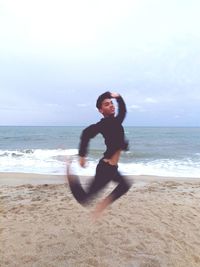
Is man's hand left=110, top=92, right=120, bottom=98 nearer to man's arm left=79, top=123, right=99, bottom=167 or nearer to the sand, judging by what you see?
man's arm left=79, top=123, right=99, bottom=167

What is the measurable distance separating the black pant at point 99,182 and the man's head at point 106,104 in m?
0.67

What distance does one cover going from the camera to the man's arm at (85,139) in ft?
14.1

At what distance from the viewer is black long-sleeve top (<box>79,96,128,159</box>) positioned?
439 centimetres

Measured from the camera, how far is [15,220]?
7.21 meters

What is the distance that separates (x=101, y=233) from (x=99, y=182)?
2287 millimetres

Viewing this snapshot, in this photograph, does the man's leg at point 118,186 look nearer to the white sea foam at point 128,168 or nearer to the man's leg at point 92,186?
the man's leg at point 92,186

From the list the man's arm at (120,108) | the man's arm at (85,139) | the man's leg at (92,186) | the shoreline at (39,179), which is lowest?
the shoreline at (39,179)

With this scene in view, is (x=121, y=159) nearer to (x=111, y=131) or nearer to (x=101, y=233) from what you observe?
(x=101, y=233)

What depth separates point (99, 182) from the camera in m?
4.50

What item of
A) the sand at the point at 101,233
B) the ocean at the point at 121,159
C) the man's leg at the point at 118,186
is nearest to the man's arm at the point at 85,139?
the ocean at the point at 121,159

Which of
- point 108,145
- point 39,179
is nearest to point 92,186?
point 108,145

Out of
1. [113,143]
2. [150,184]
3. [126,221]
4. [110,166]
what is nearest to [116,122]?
[113,143]

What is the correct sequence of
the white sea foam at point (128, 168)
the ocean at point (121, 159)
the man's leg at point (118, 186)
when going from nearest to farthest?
1. the man's leg at point (118, 186)
2. the white sea foam at point (128, 168)
3. the ocean at point (121, 159)

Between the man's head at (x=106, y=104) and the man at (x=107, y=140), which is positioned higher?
the man's head at (x=106, y=104)
